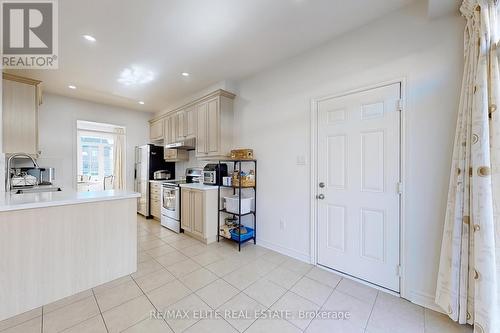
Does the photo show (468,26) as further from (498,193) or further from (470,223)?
(470,223)

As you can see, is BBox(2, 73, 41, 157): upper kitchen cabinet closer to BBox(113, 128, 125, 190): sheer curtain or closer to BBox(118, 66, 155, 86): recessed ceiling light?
BBox(118, 66, 155, 86): recessed ceiling light

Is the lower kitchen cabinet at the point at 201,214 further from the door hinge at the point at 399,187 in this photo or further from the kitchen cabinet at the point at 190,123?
the door hinge at the point at 399,187

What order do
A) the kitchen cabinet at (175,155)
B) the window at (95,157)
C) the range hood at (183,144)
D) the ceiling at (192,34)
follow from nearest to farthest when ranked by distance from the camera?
the ceiling at (192,34) < the range hood at (183,144) < the kitchen cabinet at (175,155) < the window at (95,157)

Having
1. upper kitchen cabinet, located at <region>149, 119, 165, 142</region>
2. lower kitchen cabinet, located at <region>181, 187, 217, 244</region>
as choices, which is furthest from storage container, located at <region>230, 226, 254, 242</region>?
upper kitchen cabinet, located at <region>149, 119, 165, 142</region>

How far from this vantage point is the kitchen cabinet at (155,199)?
4465 mm

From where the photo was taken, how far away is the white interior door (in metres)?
2.00

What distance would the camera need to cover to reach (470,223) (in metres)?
1.49

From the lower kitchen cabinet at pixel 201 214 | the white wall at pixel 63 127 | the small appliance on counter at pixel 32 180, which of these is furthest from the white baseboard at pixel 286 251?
the white wall at pixel 63 127

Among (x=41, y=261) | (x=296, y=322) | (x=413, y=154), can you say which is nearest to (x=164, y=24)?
(x=41, y=261)

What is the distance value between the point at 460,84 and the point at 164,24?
279cm

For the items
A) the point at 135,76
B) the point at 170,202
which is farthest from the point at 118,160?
the point at 135,76

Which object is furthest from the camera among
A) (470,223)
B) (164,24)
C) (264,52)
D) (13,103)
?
(13,103)

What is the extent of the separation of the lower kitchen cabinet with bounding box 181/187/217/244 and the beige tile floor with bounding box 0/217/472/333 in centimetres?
66

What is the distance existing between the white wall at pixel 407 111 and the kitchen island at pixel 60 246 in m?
1.93
